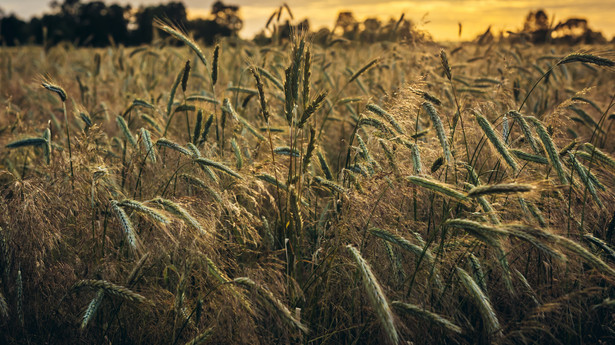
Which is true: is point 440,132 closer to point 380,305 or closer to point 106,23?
point 380,305

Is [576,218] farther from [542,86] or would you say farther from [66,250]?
[542,86]

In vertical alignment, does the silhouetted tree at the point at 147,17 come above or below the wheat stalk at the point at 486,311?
above

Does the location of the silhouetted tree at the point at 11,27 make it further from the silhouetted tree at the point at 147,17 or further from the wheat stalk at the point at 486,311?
the wheat stalk at the point at 486,311

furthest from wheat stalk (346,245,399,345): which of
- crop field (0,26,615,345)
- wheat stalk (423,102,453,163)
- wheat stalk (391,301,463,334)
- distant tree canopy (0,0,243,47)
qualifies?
distant tree canopy (0,0,243,47)

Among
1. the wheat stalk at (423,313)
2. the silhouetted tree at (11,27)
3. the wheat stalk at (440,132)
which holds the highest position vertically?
the silhouetted tree at (11,27)

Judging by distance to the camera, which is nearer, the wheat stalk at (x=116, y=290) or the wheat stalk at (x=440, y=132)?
the wheat stalk at (x=116, y=290)

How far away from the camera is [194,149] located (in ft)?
6.42

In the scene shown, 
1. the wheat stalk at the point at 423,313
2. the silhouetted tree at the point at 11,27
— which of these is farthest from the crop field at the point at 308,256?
the silhouetted tree at the point at 11,27

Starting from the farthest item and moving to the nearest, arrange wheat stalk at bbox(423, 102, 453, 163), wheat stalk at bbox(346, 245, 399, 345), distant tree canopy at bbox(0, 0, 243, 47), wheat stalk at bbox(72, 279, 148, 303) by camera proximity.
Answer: distant tree canopy at bbox(0, 0, 243, 47), wheat stalk at bbox(423, 102, 453, 163), wheat stalk at bbox(72, 279, 148, 303), wheat stalk at bbox(346, 245, 399, 345)

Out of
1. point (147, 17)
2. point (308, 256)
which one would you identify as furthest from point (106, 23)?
point (308, 256)

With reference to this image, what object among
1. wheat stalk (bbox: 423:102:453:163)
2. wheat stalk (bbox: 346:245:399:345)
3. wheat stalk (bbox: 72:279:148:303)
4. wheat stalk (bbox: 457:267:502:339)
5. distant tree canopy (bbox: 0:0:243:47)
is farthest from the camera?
distant tree canopy (bbox: 0:0:243:47)

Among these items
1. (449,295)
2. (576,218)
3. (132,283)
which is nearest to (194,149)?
(132,283)

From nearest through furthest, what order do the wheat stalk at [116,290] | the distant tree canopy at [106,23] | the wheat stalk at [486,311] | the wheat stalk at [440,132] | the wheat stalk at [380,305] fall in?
1. the wheat stalk at [380,305]
2. the wheat stalk at [486,311]
3. the wheat stalk at [116,290]
4. the wheat stalk at [440,132]
5. the distant tree canopy at [106,23]

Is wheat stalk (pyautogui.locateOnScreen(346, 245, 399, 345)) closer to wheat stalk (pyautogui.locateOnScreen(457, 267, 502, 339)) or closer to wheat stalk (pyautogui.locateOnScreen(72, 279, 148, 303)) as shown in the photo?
wheat stalk (pyautogui.locateOnScreen(457, 267, 502, 339))
